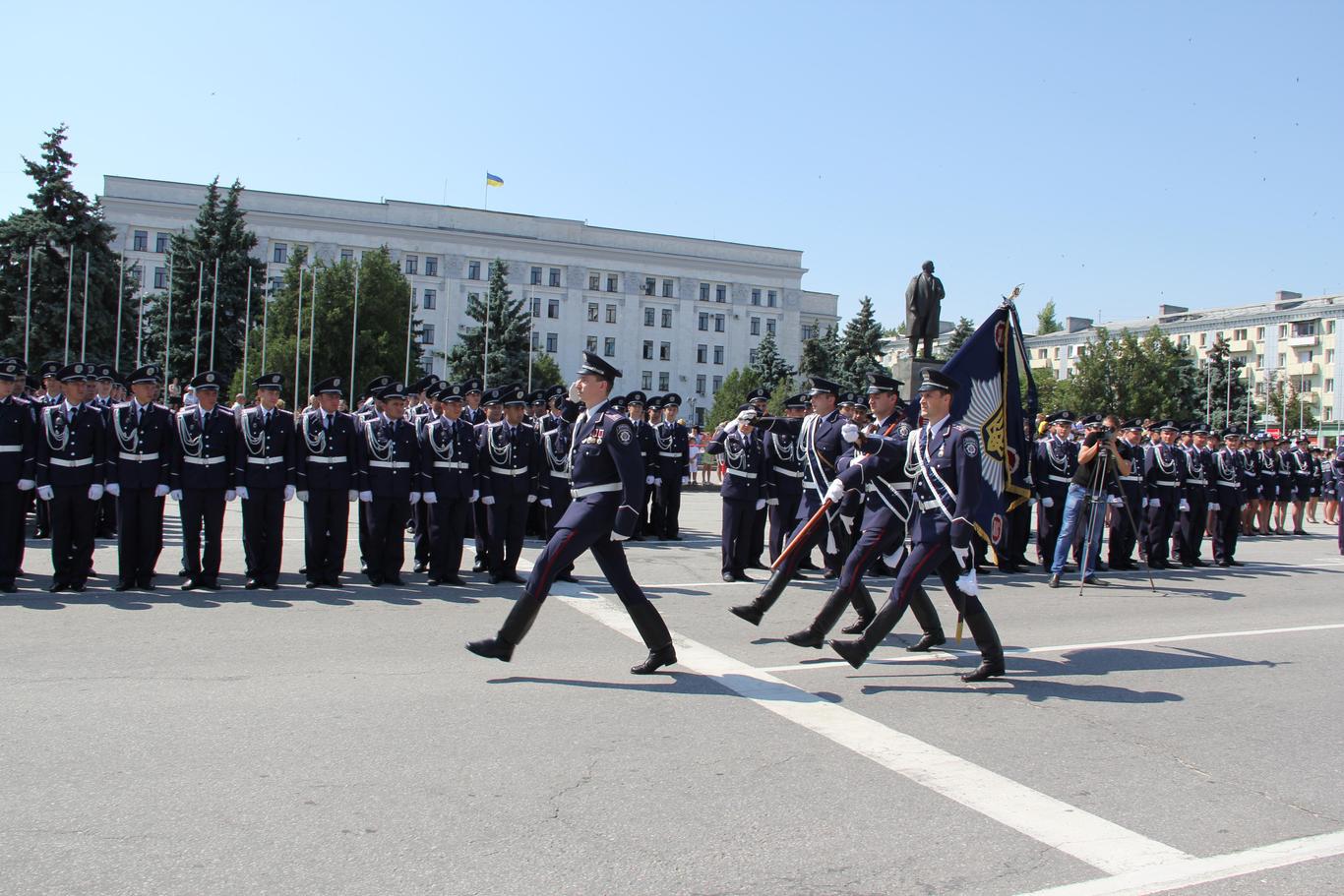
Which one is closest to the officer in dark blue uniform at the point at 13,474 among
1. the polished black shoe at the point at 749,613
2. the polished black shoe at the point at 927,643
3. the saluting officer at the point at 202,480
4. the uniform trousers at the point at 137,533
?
the uniform trousers at the point at 137,533

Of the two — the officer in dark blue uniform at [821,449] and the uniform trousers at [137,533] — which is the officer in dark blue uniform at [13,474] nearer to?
the uniform trousers at [137,533]

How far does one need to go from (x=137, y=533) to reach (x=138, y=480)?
0.52 metres

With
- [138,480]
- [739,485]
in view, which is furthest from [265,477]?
[739,485]

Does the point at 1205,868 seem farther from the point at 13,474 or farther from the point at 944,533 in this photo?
the point at 13,474

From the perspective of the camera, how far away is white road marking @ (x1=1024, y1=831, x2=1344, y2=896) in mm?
3916

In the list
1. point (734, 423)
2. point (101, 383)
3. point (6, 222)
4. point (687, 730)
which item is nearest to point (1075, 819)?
point (687, 730)

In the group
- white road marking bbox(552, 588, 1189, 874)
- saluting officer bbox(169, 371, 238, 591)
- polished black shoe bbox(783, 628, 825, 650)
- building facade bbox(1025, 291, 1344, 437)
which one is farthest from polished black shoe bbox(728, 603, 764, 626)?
building facade bbox(1025, 291, 1344, 437)

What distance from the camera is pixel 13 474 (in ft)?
32.2

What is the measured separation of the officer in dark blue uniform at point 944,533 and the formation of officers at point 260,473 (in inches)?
108

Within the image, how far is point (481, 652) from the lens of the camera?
23.3ft

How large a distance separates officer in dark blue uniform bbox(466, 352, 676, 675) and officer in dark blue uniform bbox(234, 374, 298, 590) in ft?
13.8

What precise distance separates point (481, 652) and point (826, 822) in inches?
128

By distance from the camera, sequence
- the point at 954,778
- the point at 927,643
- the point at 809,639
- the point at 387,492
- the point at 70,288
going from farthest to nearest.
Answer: the point at 70,288 < the point at 387,492 < the point at 927,643 < the point at 809,639 < the point at 954,778

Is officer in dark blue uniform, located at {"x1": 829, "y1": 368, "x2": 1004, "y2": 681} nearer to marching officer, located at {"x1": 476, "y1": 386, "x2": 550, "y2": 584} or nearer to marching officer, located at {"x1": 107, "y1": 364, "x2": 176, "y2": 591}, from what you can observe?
marching officer, located at {"x1": 476, "y1": 386, "x2": 550, "y2": 584}
